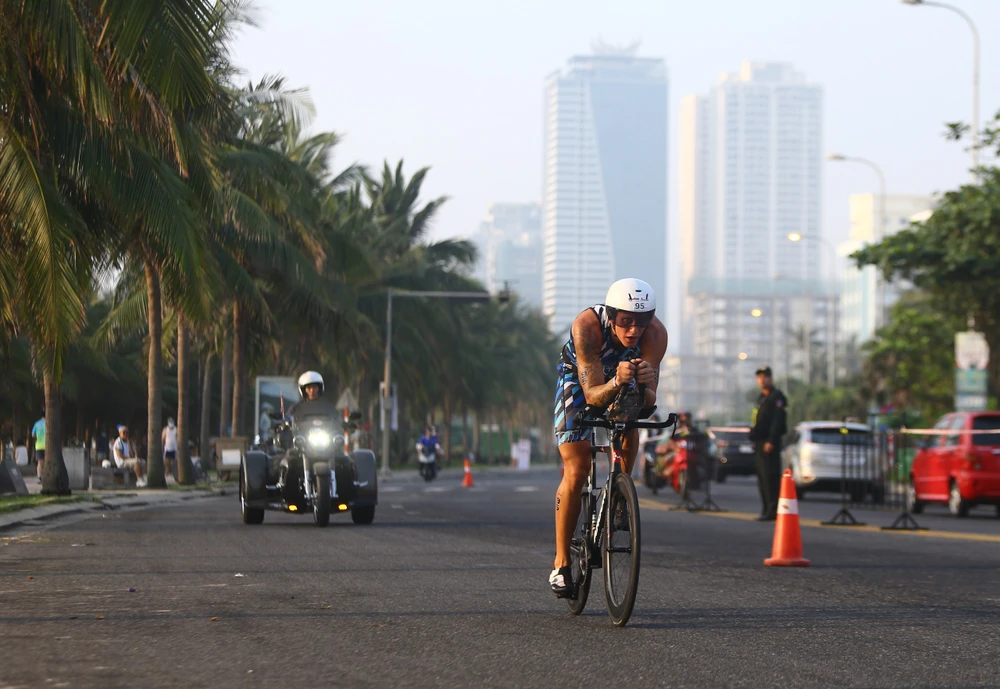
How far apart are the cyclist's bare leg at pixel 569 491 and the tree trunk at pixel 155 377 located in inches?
904

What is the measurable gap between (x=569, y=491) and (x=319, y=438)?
8080mm

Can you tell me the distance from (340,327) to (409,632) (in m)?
33.4

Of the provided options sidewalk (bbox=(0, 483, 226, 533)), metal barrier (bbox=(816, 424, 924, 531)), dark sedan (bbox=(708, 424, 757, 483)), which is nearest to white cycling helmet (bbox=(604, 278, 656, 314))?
sidewalk (bbox=(0, 483, 226, 533))

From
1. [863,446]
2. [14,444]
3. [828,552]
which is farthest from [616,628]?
[14,444]

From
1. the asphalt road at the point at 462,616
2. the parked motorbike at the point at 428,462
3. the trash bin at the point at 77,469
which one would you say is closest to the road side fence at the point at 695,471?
the asphalt road at the point at 462,616

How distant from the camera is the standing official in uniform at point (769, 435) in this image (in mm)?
18547

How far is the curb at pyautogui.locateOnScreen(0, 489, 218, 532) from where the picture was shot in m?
16.6

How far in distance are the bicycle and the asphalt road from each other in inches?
7.8

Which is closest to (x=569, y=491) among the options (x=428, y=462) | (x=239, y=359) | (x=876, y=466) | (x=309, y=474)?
(x=309, y=474)

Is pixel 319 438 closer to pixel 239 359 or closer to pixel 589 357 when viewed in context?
pixel 589 357

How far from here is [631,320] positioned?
7.14m

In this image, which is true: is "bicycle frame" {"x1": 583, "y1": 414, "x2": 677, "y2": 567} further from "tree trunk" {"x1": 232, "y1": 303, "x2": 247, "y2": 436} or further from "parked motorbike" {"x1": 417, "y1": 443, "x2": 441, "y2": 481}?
"parked motorbike" {"x1": 417, "y1": 443, "x2": 441, "y2": 481}

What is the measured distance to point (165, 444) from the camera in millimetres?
38094

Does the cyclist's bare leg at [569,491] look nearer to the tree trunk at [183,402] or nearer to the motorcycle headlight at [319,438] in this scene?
the motorcycle headlight at [319,438]
